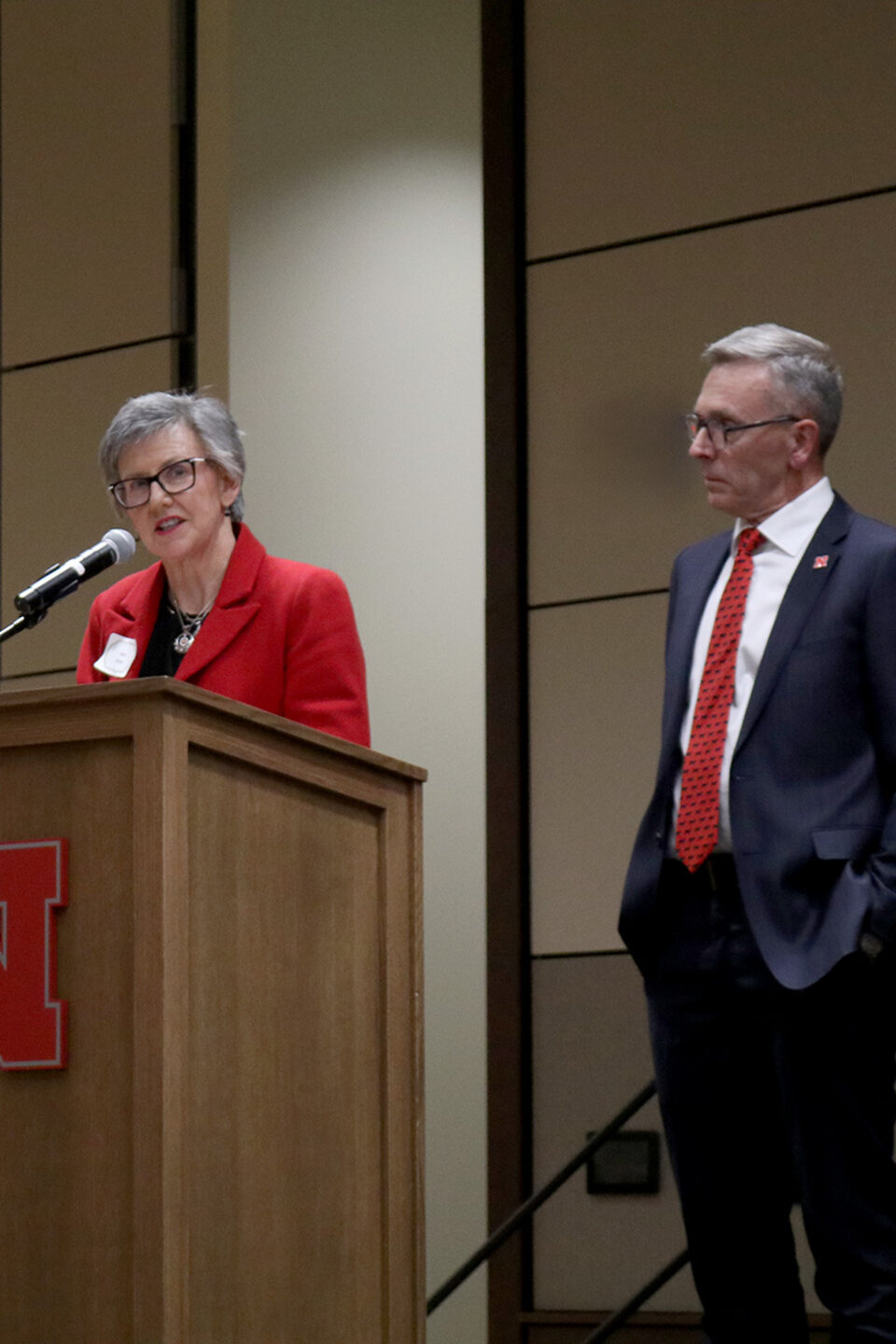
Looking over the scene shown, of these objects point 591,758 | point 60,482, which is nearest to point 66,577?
point 591,758

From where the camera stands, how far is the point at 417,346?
17.0 ft

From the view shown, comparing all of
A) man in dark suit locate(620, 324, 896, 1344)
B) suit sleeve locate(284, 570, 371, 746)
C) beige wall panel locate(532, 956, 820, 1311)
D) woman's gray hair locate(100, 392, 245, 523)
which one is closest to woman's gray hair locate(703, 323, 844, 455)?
man in dark suit locate(620, 324, 896, 1344)

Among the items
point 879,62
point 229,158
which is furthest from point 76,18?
point 879,62

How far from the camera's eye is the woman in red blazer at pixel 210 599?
2.55 metres

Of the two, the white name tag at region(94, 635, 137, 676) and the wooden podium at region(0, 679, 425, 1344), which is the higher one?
the white name tag at region(94, 635, 137, 676)

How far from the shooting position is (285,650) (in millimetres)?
2580

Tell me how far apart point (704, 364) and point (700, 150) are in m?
0.47

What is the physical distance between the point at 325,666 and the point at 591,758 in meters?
1.20

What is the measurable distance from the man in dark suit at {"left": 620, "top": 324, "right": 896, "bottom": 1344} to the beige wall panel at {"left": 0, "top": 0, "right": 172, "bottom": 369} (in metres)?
2.51

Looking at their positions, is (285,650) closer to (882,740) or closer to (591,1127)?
(882,740)

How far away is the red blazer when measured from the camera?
2.53 m

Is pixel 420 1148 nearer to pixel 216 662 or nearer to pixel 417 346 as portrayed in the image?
pixel 216 662

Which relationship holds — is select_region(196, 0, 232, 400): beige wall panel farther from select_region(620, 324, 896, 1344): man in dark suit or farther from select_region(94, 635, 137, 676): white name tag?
select_region(620, 324, 896, 1344): man in dark suit

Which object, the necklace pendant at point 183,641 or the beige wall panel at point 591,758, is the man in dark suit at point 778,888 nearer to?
the necklace pendant at point 183,641
